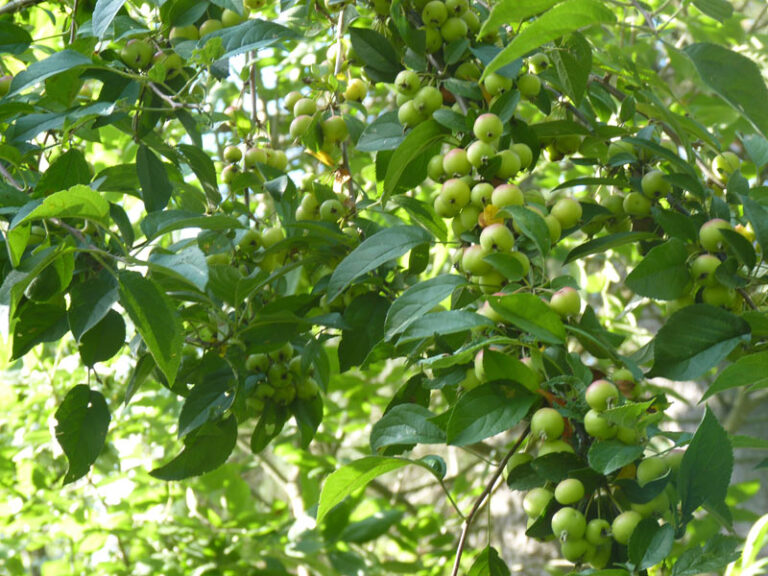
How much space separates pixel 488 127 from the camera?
0.82 metres

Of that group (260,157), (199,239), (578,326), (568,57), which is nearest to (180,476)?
(199,239)

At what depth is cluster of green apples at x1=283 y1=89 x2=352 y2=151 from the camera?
113cm

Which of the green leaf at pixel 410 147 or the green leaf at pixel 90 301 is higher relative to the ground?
the green leaf at pixel 410 147

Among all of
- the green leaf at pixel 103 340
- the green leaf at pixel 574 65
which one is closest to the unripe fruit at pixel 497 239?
the green leaf at pixel 574 65

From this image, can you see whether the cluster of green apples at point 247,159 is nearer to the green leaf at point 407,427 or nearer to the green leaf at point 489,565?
the green leaf at point 407,427

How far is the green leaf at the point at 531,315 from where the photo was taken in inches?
26.6

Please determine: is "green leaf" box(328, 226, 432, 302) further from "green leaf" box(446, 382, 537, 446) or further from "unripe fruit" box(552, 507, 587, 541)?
"unripe fruit" box(552, 507, 587, 541)

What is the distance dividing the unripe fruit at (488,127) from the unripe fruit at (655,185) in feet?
0.71

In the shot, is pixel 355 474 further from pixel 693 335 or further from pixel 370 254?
pixel 693 335

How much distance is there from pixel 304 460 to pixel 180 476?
42.5 inches

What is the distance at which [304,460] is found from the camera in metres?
2.13

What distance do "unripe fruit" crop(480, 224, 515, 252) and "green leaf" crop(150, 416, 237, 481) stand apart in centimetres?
48

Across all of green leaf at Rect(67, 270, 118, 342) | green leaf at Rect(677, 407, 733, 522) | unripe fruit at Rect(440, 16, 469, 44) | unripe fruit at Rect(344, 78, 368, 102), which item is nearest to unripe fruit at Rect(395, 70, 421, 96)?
unripe fruit at Rect(440, 16, 469, 44)

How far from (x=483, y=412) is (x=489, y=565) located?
0.19 meters
